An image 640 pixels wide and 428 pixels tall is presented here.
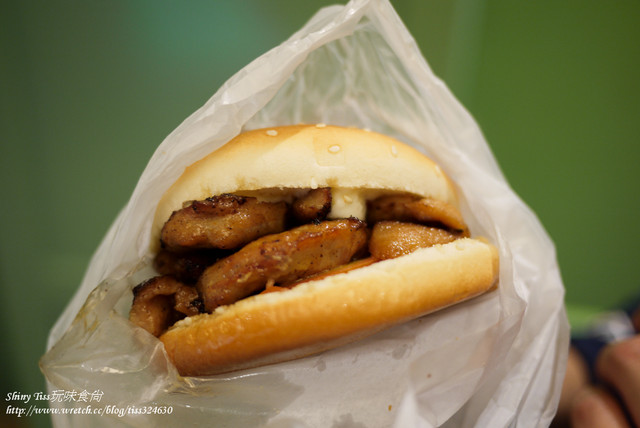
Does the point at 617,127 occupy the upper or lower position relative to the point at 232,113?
lower

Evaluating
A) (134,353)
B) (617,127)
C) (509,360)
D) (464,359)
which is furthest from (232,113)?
(617,127)

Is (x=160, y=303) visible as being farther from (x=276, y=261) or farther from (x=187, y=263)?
(x=276, y=261)

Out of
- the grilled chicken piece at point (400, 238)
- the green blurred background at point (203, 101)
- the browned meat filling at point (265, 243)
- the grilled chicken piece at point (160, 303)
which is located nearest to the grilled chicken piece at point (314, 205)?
the browned meat filling at point (265, 243)

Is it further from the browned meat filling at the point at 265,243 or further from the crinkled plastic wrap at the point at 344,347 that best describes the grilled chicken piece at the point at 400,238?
the crinkled plastic wrap at the point at 344,347

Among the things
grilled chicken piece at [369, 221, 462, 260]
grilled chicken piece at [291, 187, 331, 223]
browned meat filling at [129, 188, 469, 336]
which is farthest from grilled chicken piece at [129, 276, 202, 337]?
grilled chicken piece at [369, 221, 462, 260]

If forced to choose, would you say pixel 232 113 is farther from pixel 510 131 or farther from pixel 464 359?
pixel 510 131

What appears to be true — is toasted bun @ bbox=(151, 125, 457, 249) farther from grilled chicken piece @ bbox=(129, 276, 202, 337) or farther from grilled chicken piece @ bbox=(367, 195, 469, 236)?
grilled chicken piece @ bbox=(129, 276, 202, 337)
